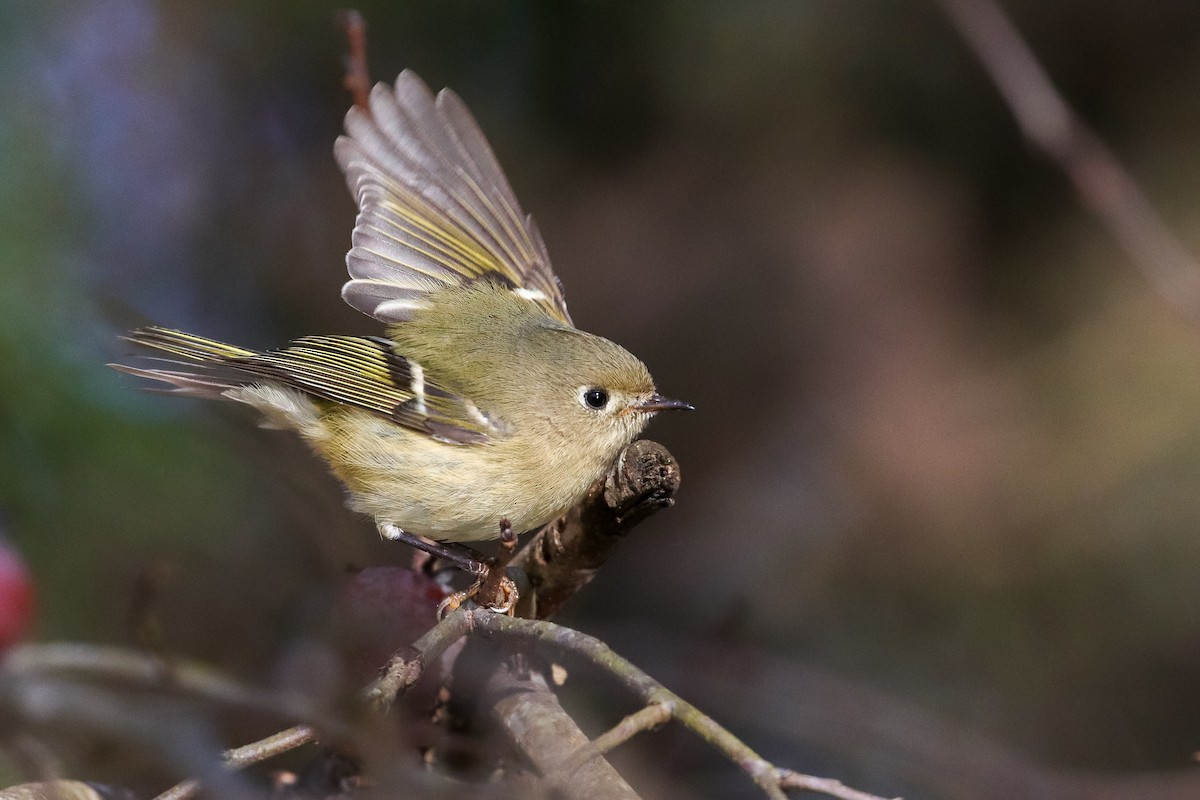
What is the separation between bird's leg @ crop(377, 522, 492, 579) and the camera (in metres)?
1.69

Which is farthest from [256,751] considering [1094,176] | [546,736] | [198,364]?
[1094,176]

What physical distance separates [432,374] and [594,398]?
0.88 feet

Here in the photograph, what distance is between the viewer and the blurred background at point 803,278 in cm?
294

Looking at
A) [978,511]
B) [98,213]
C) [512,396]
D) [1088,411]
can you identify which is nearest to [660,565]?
[978,511]

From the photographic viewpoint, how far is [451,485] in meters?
1.83

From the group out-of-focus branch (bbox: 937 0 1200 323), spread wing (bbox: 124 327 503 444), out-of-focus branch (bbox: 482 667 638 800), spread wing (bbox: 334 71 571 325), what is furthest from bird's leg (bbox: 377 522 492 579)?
out-of-focus branch (bbox: 937 0 1200 323)

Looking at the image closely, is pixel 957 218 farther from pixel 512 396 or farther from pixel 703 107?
pixel 512 396

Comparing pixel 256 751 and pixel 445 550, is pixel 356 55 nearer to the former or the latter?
pixel 445 550

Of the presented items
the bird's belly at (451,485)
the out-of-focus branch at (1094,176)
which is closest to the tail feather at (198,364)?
the bird's belly at (451,485)

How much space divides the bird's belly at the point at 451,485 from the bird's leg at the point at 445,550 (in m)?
0.02

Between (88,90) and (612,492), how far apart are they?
240cm

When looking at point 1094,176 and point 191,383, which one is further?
point 191,383

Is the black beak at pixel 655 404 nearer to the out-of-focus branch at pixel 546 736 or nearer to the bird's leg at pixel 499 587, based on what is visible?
the bird's leg at pixel 499 587

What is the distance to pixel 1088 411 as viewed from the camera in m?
3.18
